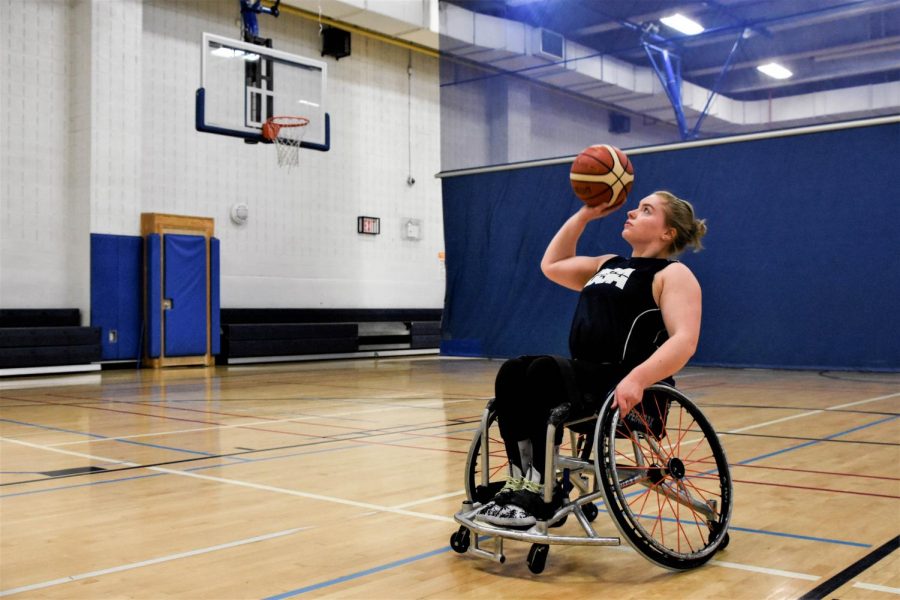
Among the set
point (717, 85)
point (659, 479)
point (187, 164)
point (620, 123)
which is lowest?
point (659, 479)

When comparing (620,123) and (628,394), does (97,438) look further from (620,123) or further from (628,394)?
(620,123)

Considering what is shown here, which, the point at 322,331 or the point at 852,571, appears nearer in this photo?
the point at 852,571

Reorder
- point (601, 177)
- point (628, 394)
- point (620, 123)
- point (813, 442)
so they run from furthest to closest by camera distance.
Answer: point (620, 123) < point (813, 442) < point (601, 177) < point (628, 394)

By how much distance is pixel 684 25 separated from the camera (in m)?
10.2

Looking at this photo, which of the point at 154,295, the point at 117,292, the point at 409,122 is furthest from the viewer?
the point at 409,122

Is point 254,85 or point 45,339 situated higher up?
point 254,85

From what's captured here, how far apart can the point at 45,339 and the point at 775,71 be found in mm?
8149

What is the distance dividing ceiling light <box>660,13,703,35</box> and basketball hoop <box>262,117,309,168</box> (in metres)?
4.33

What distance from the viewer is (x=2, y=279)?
9695 millimetres

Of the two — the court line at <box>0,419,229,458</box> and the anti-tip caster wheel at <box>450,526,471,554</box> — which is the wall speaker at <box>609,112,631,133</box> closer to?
the court line at <box>0,419,229,458</box>

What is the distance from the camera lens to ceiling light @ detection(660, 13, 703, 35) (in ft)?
33.1

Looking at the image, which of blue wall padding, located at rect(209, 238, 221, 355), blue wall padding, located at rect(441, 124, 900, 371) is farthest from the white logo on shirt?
blue wall padding, located at rect(209, 238, 221, 355)

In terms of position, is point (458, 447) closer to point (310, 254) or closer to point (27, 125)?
point (27, 125)

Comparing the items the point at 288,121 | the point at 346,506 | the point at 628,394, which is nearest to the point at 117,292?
the point at 288,121
